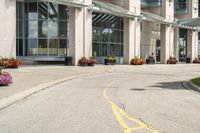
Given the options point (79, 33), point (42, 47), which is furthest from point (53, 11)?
point (79, 33)

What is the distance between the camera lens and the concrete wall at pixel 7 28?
30.7 metres

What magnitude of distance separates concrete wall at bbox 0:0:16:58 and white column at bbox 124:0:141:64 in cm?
2099

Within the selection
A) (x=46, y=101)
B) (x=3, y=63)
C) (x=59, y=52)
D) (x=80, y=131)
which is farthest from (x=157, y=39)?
(x=80, y=131)

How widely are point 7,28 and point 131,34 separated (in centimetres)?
2220

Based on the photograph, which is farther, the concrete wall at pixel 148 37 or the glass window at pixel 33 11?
the concrete wall at pixel 148 37

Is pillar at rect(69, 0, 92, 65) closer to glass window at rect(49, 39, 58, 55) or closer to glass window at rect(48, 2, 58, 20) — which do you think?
glass window at rect(49, 39, 58, 55)

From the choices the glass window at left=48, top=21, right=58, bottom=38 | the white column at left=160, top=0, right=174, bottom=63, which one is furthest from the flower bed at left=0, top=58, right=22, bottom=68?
the white column at left=160, top=0, right=174, bottom=63

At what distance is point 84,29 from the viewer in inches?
1597

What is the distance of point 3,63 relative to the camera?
97.8 ft

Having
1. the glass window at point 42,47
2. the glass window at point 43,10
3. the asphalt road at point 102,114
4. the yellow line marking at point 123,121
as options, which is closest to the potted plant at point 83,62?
the glass window at point 42,47

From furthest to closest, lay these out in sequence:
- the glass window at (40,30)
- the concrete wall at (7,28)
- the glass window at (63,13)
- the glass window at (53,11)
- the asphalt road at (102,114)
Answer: the glass window at (63,13) < the glass window at (53,11) < the glass window at (40,30) < the concrete wall at (7,28) < the asphalt road at (102,114)

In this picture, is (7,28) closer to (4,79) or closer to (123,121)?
(4,79)

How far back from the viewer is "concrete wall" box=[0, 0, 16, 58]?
3067cm

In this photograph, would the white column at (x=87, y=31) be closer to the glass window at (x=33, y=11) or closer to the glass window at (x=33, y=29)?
the glass window at (x=33, y=29)
